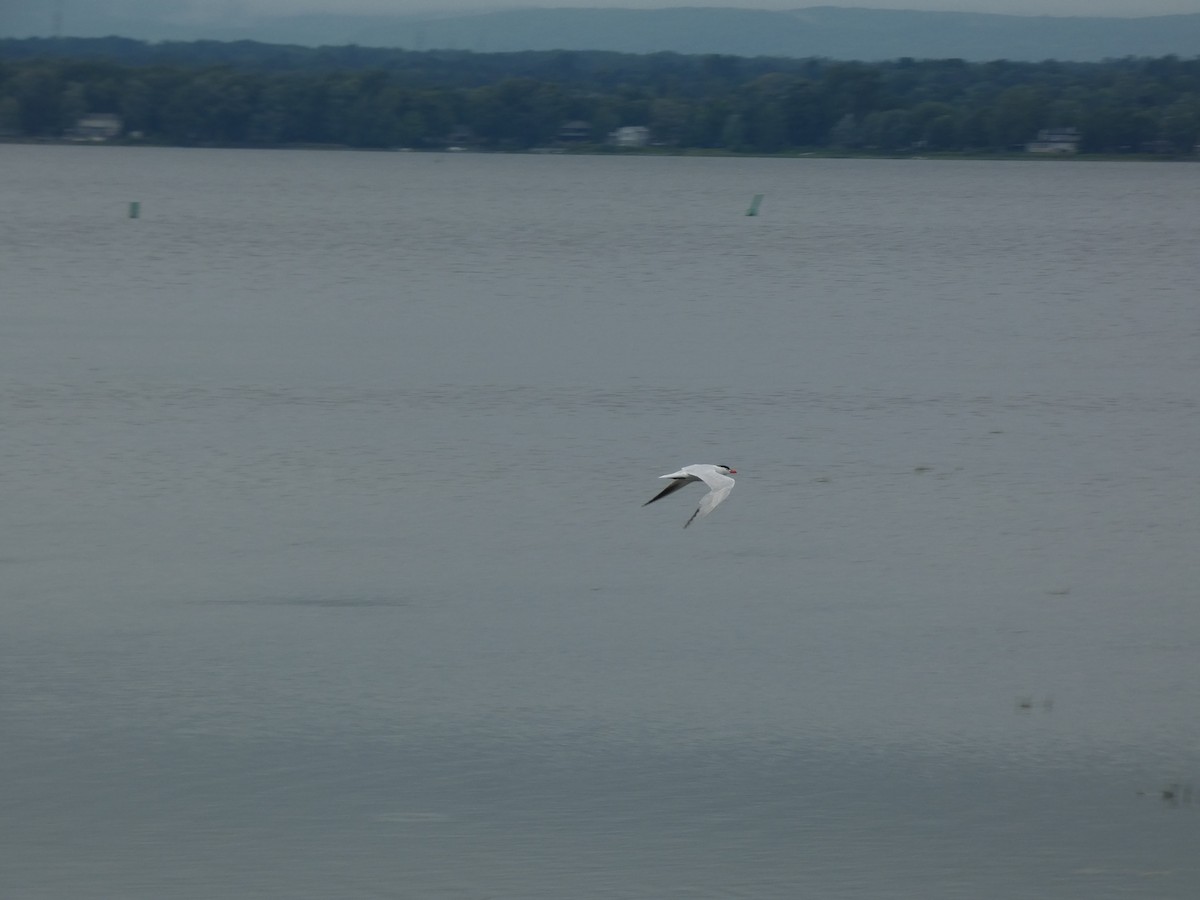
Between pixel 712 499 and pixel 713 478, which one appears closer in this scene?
pixel 712 499

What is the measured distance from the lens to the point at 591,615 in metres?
14.0

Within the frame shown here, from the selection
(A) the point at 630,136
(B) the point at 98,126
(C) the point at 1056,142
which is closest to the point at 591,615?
(C) the point at 1056,142

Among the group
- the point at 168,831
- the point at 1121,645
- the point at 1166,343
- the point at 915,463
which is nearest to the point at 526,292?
the point at 1166,343

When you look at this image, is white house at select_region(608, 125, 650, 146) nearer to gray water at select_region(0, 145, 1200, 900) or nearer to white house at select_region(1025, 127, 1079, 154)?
white house at select_region(1025, 127, 1079, 154)

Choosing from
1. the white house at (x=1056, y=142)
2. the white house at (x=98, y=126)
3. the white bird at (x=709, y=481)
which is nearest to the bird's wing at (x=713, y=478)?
the white bird at (x=709, y=481)

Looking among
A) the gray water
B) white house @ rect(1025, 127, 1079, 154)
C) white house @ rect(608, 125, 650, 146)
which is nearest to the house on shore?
white house @ rect(608, 125, 650, 146)

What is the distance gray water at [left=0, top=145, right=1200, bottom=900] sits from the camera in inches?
387

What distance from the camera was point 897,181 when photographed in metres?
138

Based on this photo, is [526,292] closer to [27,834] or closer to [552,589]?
[552,589]

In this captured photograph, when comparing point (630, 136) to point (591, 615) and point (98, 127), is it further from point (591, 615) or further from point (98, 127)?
point (591, 615)

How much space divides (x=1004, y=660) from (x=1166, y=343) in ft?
74.3

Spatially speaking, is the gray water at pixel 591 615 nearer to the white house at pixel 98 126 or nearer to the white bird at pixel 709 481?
the white bird at pixel 709 481

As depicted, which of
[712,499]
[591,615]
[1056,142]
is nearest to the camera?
[712,499]

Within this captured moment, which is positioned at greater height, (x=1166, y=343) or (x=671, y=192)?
(x=1166, y=343)
